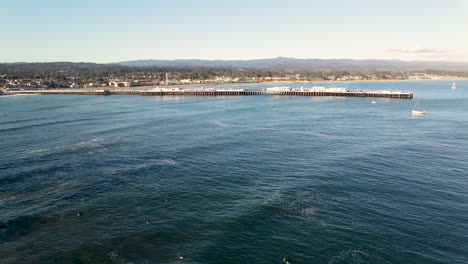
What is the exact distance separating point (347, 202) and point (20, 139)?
63.0 meters

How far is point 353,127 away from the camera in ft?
243

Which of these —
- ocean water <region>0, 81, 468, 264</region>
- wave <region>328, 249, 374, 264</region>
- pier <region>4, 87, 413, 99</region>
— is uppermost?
pier <region>4, 87, 413, 99</region>

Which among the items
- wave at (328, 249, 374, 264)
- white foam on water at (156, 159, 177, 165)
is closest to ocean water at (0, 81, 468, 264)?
wave at (328, 249, 374, 264)

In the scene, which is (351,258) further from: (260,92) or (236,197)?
(260,92)

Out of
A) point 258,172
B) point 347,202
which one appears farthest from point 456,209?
point 258,172

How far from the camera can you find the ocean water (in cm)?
2542

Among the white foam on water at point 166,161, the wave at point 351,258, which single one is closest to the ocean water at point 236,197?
the wave at point 351,258

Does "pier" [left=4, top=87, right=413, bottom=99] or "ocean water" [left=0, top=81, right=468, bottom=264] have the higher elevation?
"pier" [left=4, top=87, right=413, bottom=99]

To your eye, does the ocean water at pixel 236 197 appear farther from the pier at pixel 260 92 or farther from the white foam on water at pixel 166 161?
the pier at pixel 260 92

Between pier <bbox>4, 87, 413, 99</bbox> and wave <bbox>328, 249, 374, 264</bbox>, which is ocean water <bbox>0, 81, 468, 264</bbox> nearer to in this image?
wave <bbox>328, 249, 374, 264</bbox>

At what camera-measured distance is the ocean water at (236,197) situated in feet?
83.4

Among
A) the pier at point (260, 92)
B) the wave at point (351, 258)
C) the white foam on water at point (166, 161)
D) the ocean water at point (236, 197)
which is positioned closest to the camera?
the wave at point (351, 258)

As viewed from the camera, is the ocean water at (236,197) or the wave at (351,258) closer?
the wave at (351,258)

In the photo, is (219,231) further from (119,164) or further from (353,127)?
(353,127)
